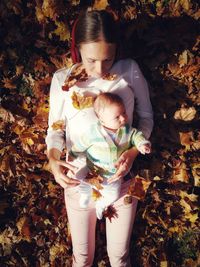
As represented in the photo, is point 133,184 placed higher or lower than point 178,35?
lower

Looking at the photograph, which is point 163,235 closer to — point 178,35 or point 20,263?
point 20,263

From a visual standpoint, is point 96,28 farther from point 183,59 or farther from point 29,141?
point 29,141

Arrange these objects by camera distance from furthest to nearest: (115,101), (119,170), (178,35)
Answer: (178,35)
(119,170)
(115,101)

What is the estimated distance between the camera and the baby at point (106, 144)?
2.36 meters

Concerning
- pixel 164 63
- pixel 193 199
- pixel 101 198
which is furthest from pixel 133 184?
pixel 164 63

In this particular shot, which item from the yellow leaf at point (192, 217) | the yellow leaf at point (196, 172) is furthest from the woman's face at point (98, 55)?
the yellow leaf at point (192, 217)

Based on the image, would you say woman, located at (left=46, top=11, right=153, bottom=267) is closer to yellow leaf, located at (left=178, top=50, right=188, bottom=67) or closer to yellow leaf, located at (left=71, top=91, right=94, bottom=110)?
yellow leaf, located at (left=71, top=91, right=94, bottom=110)

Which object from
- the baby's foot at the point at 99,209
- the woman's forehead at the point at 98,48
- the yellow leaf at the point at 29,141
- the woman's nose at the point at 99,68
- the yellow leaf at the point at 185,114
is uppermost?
the woman's forehead at the point at 98,48

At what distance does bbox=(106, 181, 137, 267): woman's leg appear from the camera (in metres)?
2.78

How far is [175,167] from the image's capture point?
330 centimetres

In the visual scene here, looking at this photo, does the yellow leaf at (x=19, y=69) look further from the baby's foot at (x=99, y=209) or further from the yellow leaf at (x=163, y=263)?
the yellow leaf at (x=163, y=263)

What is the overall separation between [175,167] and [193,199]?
34 centimetres

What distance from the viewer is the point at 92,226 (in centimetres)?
289

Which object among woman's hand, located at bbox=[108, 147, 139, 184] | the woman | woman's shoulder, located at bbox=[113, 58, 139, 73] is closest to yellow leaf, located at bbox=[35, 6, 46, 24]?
the woman
